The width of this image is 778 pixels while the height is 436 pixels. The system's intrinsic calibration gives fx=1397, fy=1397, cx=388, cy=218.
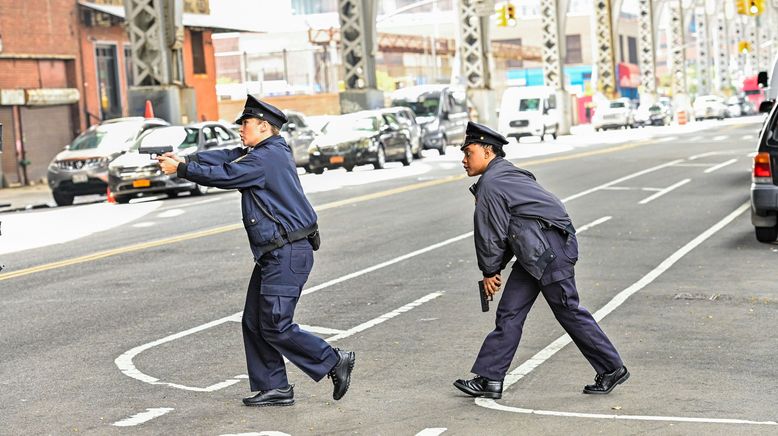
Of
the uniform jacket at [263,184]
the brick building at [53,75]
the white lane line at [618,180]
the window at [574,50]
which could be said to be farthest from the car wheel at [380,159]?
the window at [574,50]

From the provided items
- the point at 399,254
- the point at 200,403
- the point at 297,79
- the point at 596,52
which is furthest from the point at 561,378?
the point at 297,79

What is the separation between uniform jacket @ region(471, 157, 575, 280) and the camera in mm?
8289

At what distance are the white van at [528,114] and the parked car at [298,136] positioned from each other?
17411 mm

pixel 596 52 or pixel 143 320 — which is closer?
pixel 143 320

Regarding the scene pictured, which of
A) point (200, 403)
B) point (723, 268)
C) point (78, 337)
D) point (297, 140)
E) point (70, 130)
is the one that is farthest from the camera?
point (70, 130)

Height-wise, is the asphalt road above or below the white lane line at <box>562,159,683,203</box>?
above

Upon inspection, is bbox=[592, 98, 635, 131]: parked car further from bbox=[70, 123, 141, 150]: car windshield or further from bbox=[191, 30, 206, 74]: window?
bbox=[70, 123, 141, 150]: car windshield

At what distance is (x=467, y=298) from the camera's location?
13094 millimetres

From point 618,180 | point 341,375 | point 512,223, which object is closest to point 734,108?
point 618,180

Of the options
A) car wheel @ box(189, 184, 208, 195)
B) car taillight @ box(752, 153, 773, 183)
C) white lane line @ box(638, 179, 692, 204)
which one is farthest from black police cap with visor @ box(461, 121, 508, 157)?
car wheel @ box(189, 184, 208, 195)

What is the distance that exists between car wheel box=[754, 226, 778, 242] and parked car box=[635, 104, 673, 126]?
6339 cm

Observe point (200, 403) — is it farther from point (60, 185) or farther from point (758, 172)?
point (60, 185)

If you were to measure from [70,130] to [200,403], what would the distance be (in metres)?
35.8

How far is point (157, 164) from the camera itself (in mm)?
29156
